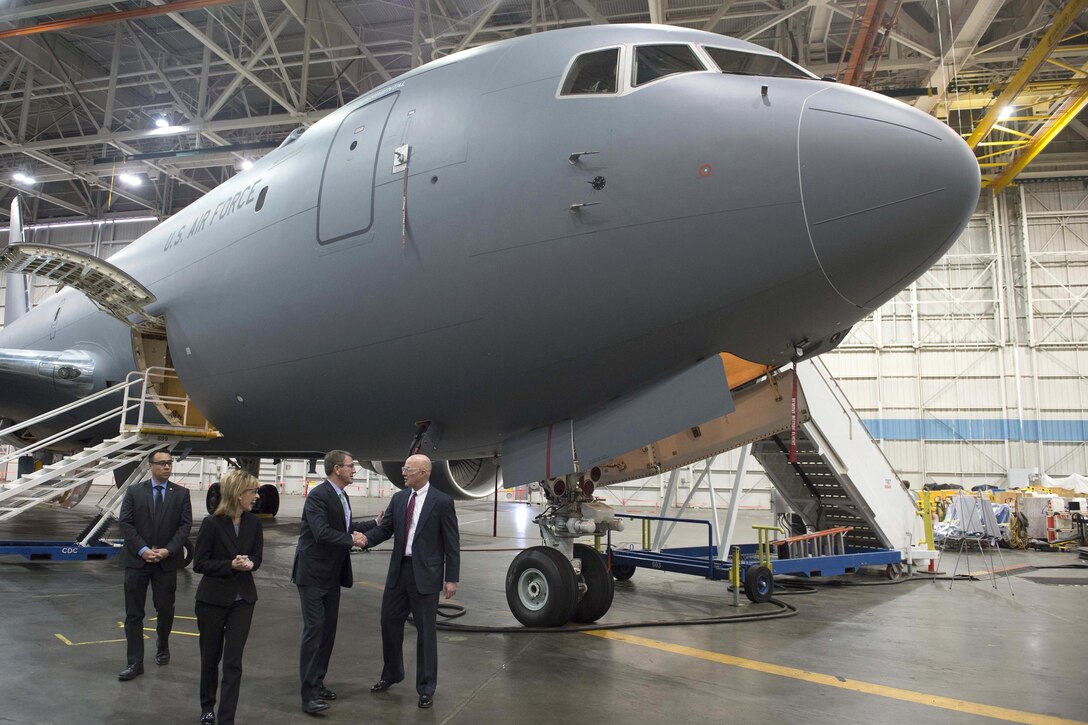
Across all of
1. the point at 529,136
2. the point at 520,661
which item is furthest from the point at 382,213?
the point at 520,661

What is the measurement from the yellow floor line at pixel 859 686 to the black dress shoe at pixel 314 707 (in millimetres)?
2771

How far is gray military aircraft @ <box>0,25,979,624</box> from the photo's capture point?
4.62m

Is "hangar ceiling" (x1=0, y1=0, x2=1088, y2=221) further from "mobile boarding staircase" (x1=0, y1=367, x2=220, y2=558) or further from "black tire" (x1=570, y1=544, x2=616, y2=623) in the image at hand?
"black tire" (x1=570, y1=544, x2=616, y2=623)

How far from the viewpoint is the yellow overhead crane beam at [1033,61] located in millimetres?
18578

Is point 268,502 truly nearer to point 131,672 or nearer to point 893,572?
point 893,572

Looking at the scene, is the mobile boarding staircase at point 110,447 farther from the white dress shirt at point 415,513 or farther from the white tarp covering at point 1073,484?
the white tarp covering at point 1073,484

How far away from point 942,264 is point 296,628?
31.3 meters

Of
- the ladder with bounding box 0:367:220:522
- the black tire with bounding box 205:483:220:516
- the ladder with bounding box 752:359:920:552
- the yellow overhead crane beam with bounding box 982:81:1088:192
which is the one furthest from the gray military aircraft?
the yellow overhead crane beam with bounding box 982:81:1088:192

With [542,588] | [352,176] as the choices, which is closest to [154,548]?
[542,588]

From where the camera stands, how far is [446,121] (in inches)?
232

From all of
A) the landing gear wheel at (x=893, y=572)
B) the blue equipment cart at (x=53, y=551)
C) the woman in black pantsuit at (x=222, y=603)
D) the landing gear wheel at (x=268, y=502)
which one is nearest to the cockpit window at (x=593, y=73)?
the woman in black pantsuit at (x=222, y=603)

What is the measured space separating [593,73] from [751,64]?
45.2 inches

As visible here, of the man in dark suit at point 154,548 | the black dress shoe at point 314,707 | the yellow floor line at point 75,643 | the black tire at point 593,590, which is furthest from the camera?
the black tire at point 593,590

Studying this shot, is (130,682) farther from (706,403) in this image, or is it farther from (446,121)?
(446,121)
